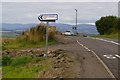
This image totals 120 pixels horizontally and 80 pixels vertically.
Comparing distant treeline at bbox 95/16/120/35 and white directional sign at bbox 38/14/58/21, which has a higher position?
distant treeline at bbox 95/16/120/35

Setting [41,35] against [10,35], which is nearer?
[41,35]

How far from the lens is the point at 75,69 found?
1588 cm

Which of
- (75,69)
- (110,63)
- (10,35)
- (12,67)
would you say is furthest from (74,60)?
(10,35)

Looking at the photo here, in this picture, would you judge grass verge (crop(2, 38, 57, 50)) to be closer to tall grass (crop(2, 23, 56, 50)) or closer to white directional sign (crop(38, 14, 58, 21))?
tall grass (crop(2, 23, 56, 50))

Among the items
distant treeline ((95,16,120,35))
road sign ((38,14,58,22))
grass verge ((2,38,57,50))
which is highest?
distant treeline ((95,16,120,35))

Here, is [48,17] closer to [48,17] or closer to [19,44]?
[48,17]

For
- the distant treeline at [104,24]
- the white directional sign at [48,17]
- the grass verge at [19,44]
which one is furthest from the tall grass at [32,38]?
the distant treeline at [104,24]

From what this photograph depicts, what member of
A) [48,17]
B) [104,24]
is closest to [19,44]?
[48,17]

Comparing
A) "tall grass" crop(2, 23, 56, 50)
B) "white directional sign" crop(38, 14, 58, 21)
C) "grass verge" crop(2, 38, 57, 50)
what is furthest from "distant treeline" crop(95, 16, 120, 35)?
"white directional sign" crop(38, 14, 58, 21)

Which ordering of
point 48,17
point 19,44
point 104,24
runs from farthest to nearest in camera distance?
point 104,24 → point 19,44 → point 48,17

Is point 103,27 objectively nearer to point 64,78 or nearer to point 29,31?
point 29,31

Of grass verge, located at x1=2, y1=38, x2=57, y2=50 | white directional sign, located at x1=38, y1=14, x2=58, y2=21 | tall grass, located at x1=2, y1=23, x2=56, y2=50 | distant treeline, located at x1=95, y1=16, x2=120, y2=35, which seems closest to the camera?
white directional sign, located at x1=38, y1=14, x2=58, y2=21

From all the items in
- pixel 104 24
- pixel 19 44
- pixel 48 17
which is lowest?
pixel 19 44

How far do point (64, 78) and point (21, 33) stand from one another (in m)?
26.7
